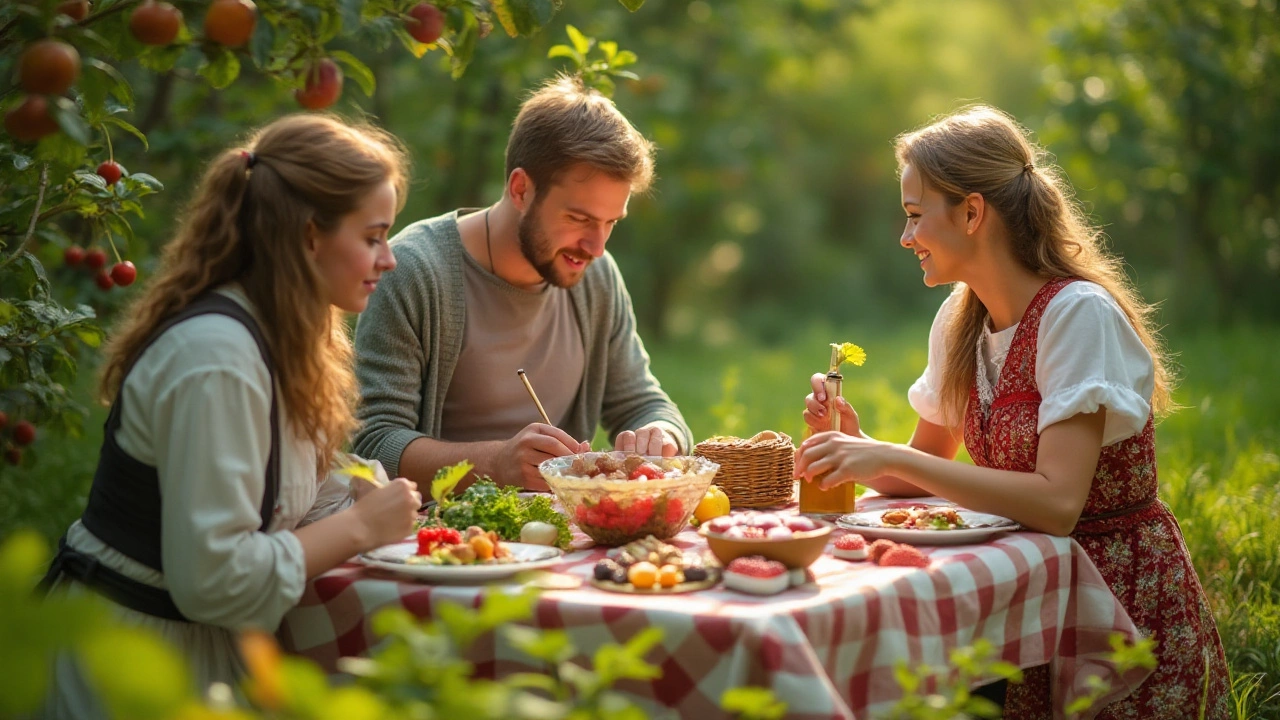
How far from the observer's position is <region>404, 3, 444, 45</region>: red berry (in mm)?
2379

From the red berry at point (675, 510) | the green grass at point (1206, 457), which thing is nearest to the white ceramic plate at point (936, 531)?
the red berry at point (675, 510)

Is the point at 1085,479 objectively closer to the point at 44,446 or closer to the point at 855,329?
the point at 44,446

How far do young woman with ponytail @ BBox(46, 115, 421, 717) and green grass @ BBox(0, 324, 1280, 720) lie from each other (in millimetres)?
2404

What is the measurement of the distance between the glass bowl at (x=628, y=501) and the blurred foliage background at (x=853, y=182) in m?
1.79

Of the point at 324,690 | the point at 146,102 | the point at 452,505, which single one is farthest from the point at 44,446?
the point at 324,690

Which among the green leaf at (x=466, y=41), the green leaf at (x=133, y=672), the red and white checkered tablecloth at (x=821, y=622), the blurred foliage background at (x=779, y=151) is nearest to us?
the green leaf at (x=133, y=672)

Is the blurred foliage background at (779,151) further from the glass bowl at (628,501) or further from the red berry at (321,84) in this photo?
the glass bowl at (628,501)

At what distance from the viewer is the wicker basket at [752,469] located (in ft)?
9.14

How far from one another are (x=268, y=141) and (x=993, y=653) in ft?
5.39

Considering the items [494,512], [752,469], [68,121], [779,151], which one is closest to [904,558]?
[752,469]

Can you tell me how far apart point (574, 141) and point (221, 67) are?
1.21m

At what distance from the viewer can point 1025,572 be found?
2.27 meters

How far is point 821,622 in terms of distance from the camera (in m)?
1.86

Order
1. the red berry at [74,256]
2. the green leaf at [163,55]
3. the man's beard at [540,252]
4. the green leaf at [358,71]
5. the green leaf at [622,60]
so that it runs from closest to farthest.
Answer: the green leaf at [163,55] < the green leaf at [358,71] < the man's beard at [540,252] < the red berry at [74,256] < the green leaf at [622,60]
